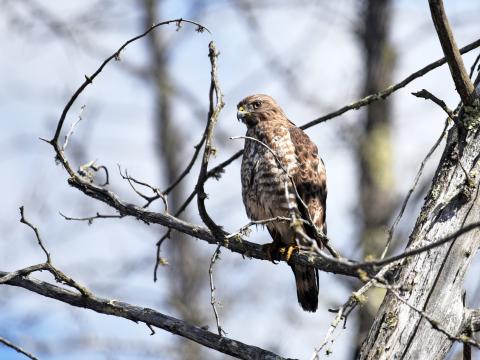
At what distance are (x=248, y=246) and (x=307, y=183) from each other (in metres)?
0.87

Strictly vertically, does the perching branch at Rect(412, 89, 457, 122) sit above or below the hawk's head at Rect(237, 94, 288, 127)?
below

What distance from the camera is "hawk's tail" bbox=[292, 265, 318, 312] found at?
182 inches

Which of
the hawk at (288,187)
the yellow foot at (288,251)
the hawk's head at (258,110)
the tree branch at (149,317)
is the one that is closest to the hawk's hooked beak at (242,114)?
the hawk's head at (258,110)

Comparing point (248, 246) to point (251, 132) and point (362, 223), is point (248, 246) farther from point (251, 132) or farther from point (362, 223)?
point (362, 223)

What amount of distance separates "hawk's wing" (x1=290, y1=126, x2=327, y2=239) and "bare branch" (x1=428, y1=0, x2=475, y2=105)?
56.3 inches

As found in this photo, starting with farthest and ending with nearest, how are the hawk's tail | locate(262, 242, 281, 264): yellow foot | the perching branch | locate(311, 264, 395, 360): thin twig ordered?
the hawk's tail, locate(262, 242, 281, 264): yellow foot, the perching branch, locate(311, 264, 395, 360): thin twig

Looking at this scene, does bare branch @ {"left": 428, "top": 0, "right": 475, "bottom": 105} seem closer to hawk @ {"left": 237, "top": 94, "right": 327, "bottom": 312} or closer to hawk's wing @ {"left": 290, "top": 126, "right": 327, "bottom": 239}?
hawk @ {"left": 237, "top": 94, "right": 327, "bottom": 312}

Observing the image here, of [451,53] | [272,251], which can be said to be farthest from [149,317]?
[451,53]

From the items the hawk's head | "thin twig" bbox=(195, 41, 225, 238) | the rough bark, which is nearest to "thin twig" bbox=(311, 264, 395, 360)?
the rough bark

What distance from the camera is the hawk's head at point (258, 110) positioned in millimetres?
5266

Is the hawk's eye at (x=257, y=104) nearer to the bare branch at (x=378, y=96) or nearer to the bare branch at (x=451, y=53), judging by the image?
the bare branch at (x=378, y=96)

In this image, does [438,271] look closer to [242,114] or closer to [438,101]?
[438,101]

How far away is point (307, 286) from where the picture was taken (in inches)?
183

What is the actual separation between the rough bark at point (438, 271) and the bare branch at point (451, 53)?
81mm
